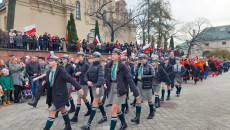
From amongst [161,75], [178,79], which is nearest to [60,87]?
[161,75]

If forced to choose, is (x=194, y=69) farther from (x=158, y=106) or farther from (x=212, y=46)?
(x=212, y=46)

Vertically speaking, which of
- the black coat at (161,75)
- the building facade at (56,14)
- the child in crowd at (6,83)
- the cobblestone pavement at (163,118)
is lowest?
the cobblestone pavement at (163,118)

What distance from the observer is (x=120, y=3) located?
1111 inches

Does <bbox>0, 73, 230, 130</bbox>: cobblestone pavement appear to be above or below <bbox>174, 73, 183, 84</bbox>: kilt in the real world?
below

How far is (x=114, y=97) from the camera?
3.98m

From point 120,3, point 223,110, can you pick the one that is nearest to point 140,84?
point 223,110

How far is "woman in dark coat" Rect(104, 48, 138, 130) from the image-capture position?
3.92 meters

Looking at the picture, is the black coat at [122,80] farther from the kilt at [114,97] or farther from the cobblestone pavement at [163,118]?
the cobblestone pavement at [163,118]

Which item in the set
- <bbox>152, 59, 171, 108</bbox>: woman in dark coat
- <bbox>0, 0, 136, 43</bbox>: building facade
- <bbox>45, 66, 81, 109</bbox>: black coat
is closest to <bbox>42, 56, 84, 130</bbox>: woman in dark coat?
<bbox>45, 66, 81, 109</bbox>: black coat

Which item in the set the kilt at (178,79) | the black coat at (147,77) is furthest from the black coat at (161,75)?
the kilt at (178,79)

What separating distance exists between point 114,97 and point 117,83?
351 mm

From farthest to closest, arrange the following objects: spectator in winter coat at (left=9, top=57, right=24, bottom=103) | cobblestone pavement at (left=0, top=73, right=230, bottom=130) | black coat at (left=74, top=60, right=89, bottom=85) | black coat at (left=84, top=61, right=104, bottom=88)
Result: spectator in winter coat at (left=9, top=57, right=24, bottom=103) < black coat at (left=74, top=60, right=89, bottom=85) < black coat at (left=84, top=61, right=104, bottom=88) < cobblestone pavement at (left=0, top=73, right=230, bottom=130)

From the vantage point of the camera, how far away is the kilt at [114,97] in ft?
12.9

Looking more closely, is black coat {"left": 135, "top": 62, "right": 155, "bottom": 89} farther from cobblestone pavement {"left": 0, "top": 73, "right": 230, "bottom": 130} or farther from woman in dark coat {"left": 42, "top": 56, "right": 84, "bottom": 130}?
woman in dark coat {"left": 42, "top": 56, "right": 84, "bottom": 130}
